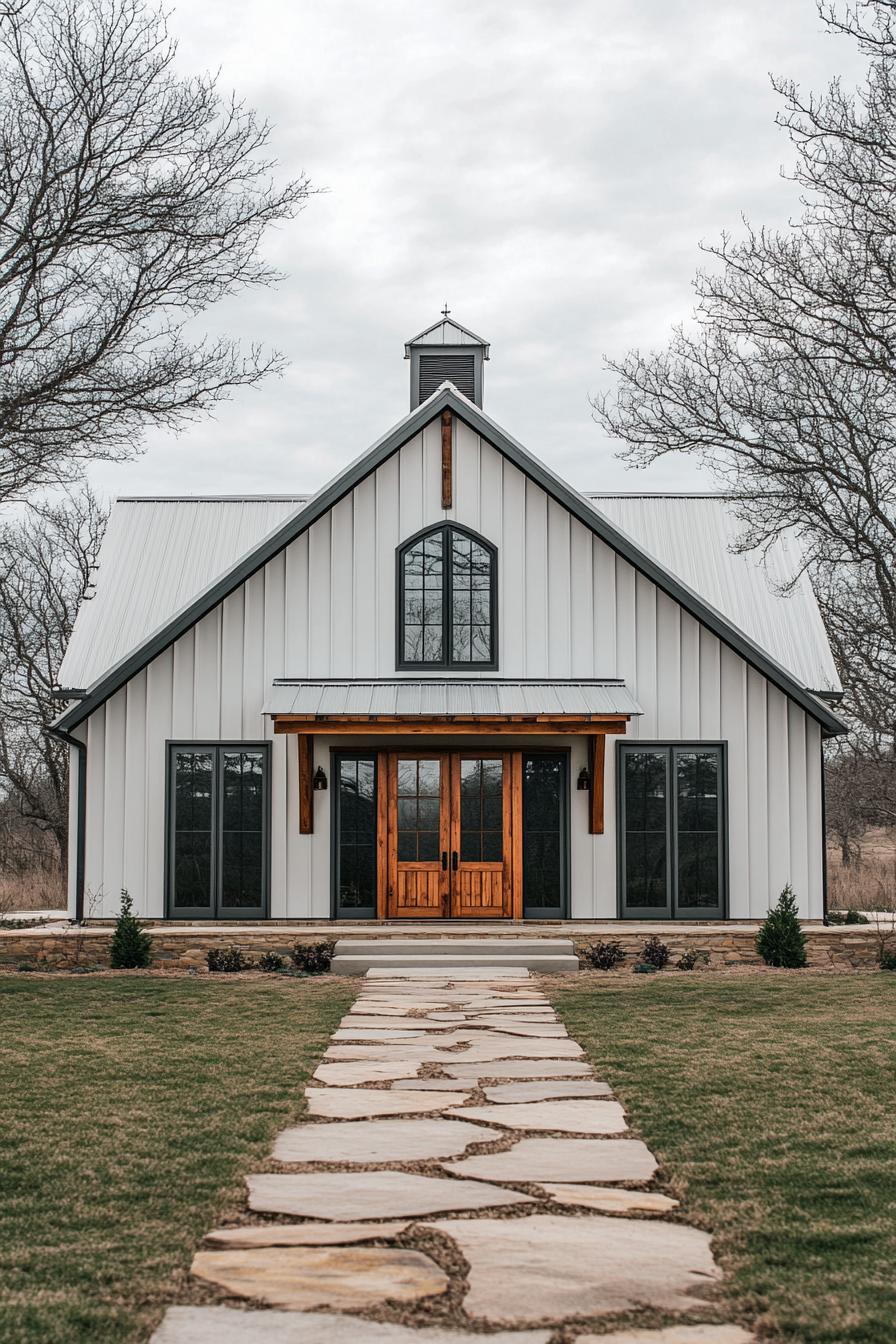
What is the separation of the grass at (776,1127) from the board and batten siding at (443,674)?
3757 millimetres

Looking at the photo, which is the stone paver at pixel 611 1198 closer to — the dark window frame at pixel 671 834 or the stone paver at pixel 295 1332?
the stone paver at pixel 295 1332

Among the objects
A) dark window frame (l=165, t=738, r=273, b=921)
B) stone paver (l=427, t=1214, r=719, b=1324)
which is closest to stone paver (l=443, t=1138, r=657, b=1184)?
stone paver (l=427, t=1214, r=719, b=1324)

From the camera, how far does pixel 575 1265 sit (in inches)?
167

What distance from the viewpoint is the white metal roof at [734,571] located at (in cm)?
1781

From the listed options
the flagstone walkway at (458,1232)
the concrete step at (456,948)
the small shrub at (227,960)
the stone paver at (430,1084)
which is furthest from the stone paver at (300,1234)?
the small shrub at (227,960)

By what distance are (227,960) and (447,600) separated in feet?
16.1

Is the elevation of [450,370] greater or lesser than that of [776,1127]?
greater

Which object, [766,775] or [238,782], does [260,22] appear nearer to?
[238,782]

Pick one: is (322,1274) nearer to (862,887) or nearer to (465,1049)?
(465,1049)

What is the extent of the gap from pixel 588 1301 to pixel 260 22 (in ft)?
34.4

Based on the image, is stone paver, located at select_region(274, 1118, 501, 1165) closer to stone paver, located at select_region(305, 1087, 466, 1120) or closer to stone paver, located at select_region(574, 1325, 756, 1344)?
stone paver, located at select_region(305, 1087, 466, 1120)

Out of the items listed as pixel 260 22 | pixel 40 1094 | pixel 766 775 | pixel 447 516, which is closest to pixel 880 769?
pixel 766 775

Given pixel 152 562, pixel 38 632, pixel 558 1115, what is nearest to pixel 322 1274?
pixel 558 1115

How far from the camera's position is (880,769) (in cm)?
2656
